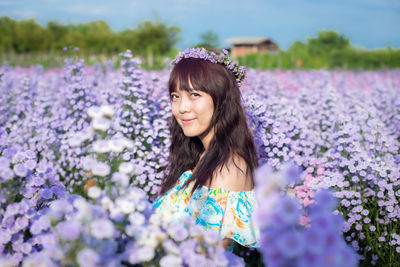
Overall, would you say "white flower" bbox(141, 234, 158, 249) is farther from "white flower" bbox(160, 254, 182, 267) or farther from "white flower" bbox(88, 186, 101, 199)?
"white flower" bbox(88, 186, 101, 199)

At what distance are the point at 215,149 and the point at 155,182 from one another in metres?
1.19

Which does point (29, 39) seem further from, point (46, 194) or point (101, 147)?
point (101, 147)

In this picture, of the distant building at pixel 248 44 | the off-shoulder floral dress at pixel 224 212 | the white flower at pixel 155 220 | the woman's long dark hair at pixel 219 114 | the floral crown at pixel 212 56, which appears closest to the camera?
the white flower at pixel 155 220

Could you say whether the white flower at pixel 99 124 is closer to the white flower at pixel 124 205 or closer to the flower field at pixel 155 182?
the flower field at pixel 155 182

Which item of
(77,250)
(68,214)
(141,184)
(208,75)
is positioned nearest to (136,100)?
(141,184)

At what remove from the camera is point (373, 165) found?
2717mm

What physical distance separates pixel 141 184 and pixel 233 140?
1.27 metres

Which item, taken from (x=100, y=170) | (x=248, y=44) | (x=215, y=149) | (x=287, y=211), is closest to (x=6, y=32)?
(x=248, y=44)

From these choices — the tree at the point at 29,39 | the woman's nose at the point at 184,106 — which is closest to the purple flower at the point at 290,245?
the woman's nose at the point at 184,106

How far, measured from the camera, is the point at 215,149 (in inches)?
88.8

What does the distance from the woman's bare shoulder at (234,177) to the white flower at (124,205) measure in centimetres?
108

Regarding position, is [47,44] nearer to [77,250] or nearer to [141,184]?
[141,184]

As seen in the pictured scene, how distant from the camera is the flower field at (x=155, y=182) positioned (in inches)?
30.0

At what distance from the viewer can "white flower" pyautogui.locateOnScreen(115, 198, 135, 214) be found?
993mm
